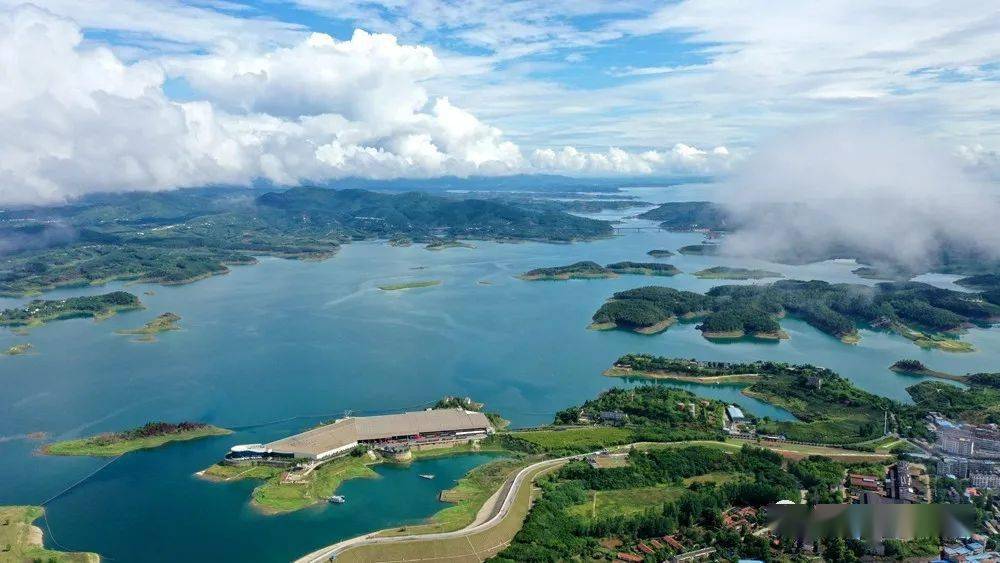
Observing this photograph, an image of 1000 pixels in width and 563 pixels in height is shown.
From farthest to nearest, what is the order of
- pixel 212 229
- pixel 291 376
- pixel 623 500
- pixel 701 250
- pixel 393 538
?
1. pixel 212 229
2. pixel 701 250
3. pixel 291 376
4. pixel 623 500
5. pixel 393 538

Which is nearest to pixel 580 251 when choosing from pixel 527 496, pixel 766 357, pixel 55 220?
pixel 766 357

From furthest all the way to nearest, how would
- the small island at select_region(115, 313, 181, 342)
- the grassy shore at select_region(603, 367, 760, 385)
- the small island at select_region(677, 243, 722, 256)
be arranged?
the small island at select_region(677, 243, 722, 256)
the small island at select_region(115, 313, 181, 342)
the grassy shore at select_region(603, 367, 760, 385)

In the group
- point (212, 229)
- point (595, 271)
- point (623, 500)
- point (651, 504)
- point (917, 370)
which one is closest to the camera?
point (651, 504)

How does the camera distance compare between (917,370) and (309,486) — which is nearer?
(309,486)

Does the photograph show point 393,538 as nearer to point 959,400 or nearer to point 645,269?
point 959,400

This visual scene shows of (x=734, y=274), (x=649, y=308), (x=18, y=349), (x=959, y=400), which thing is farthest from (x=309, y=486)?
(x=734, y=274)

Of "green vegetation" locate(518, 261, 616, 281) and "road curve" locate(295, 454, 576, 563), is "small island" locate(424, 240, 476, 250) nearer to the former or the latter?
"green vegetation" locate(518, 261, 616, 281)

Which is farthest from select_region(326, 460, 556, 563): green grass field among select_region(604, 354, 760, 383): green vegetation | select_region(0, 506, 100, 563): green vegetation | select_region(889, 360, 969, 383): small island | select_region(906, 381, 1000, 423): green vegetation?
select_region(889, 360, 969, 383): small island
